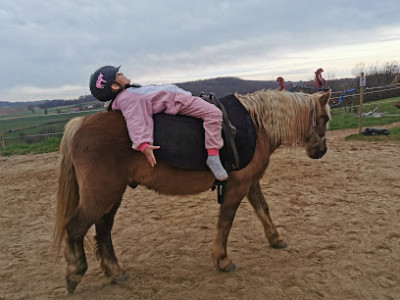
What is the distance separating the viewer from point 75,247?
2494mm

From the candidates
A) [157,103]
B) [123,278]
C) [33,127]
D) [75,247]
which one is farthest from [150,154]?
[33,127]

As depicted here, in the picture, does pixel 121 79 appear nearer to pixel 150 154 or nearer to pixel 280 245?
pixel 150 154

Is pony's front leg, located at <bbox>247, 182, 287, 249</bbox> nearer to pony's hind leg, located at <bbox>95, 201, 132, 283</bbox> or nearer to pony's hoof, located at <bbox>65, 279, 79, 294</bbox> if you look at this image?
pony's hind leg, located at <bbox>95, 201, 132, 283</bbox>

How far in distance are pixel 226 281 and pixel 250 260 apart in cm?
45

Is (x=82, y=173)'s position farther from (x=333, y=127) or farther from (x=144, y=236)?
(x=333, y=127)

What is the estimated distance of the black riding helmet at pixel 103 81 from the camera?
2.36 meters

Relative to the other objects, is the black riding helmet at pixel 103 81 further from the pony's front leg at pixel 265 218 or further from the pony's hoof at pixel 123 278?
the pony's front leg at pixel 265 218

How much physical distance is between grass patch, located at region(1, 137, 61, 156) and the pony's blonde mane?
1012 centimetres

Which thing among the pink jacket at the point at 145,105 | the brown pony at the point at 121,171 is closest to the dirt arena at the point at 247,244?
the brown pony at the point at 121,171

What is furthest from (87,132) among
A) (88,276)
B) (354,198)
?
(354,198)

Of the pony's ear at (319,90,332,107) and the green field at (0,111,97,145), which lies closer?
the pony's ear at (319,90,332,107)

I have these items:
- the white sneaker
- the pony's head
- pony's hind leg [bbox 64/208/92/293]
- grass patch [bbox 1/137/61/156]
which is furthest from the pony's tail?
grass patch [bbox 1/137/61/156]

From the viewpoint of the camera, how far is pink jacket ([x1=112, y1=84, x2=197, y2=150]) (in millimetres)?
2166

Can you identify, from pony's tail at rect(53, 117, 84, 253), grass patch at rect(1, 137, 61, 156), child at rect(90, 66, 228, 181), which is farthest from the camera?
grass patch at rect(1, 137, 61, 156)
